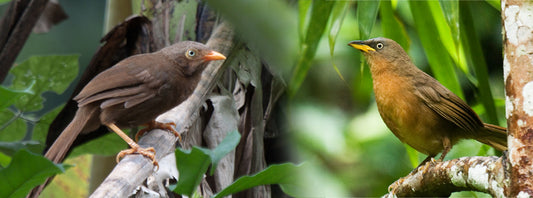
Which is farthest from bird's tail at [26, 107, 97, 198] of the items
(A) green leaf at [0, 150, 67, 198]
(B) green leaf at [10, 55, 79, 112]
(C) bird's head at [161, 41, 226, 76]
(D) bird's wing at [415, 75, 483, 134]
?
(D) bird's wing at [415, 75, 483, 134]

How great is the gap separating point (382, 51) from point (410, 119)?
0.63 feet

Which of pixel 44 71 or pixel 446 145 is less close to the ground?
pixel 446 145

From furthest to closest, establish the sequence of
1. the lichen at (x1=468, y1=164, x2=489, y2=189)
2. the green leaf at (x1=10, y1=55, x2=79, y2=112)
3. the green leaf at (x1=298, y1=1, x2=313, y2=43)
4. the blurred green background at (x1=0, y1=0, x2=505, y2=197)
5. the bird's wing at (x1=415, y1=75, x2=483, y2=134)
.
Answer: the green leaf at (x1=10, y1=55, x2=79, y2=112), the green leaf at (x1=298, y1=1, x2=313, y2=43), the bird's wing at (x1=415, y1=75, x2=483, y2=134), the blurred green background at (x1=0, y1=0, x2=505, y2=197), the lichen at (x1=468, y1=164, x2=489, y2=189)

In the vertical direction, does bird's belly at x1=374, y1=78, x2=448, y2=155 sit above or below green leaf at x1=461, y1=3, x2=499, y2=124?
below

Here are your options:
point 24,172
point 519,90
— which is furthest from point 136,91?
point 519,90

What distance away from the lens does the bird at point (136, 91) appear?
77.4 inches

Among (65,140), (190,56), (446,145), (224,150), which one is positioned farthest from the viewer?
(190,56)

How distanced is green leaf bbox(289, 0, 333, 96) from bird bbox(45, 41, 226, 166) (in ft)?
1.95

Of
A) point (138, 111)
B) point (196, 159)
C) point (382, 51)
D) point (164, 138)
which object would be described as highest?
point (382, 51)

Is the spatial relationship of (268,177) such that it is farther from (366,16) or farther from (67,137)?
(67,137)

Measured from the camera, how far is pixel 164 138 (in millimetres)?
2107

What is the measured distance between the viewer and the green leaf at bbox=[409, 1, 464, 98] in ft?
4.30

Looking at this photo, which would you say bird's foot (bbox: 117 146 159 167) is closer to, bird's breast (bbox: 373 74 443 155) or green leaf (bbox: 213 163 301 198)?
green leaf (bbox: 213 163 301 198)

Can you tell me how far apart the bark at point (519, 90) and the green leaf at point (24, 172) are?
2.71 ft
